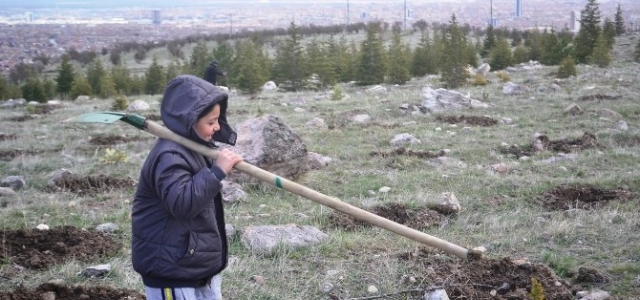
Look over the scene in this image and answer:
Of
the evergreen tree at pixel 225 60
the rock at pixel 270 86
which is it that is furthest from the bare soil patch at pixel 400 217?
the evergreen tree at pixel 225 60

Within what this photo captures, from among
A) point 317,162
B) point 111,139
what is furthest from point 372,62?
point 317,162

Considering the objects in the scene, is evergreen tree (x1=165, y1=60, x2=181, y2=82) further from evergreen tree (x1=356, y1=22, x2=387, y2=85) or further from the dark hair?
the dark hair

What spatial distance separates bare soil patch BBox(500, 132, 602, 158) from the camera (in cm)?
1023

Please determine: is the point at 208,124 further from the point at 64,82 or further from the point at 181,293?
the point at 64,82

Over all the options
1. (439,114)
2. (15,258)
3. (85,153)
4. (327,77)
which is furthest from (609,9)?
(15,258)

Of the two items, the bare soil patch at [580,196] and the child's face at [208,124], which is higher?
the child's face at [208,124]

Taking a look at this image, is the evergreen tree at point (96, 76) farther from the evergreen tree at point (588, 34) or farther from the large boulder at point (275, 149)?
the large boulder at point (275, 149)

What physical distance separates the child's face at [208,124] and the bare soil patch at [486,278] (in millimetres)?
1937

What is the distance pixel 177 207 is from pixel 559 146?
337 inches

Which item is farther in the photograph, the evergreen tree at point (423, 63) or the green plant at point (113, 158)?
the evergreen tree at point (423, 63)

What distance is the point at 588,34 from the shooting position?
2770 cm

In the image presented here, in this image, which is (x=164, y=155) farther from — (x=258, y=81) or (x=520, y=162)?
(x=258, y=81)

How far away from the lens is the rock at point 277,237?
5.45 m

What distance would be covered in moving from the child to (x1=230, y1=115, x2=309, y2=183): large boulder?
5076 mm
